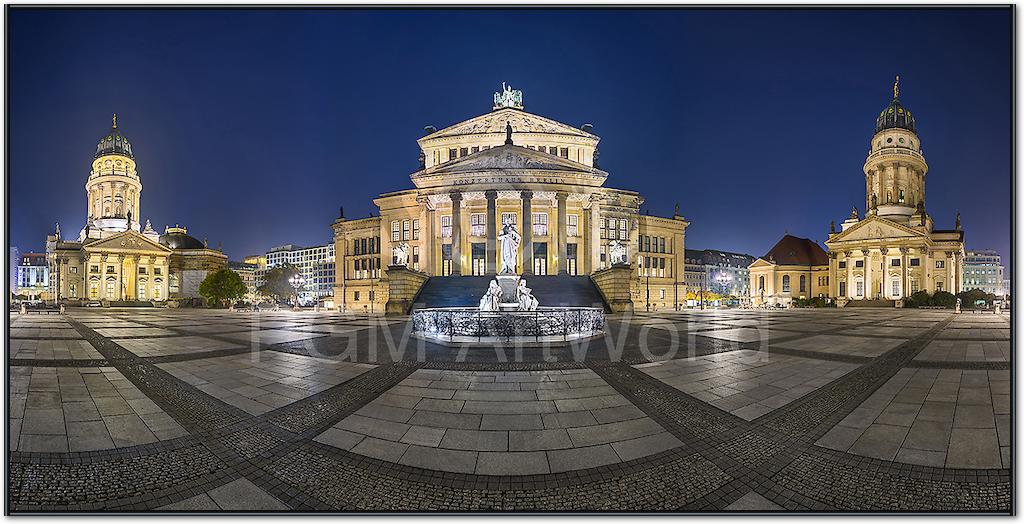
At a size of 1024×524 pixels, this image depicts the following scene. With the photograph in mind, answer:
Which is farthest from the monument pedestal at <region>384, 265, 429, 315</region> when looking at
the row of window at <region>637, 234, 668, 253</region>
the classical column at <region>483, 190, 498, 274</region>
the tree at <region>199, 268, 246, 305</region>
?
the tree at <region>199, 268, 246, 305</region>

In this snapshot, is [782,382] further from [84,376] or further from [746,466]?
[84,376]

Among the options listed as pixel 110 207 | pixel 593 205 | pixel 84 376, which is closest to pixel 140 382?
pixel 84 376

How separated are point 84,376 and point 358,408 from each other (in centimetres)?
555

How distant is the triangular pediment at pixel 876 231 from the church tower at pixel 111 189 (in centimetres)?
11401

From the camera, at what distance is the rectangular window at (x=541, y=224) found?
4553cm

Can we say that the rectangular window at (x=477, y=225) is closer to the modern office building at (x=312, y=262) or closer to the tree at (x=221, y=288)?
the tree at (x=221, y=288)

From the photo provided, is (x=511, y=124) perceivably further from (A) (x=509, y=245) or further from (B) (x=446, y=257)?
(A) (x=509, y=245)

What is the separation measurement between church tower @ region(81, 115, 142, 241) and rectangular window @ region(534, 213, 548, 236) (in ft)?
246

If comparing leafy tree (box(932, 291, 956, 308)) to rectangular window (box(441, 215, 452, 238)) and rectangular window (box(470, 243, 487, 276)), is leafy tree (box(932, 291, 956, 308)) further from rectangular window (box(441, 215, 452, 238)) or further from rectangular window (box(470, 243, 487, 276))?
rectangular window (box(441, 215, 452, 238))

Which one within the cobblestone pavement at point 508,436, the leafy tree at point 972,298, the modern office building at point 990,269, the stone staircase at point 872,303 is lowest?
the stone staircase at point 872,303

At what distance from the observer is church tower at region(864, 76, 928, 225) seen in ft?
215

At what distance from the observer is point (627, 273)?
99.6 feet

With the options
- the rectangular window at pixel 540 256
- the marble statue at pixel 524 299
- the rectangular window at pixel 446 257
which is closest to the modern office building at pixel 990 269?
the marble statue at pixel 524 299

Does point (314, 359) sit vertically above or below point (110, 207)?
below
